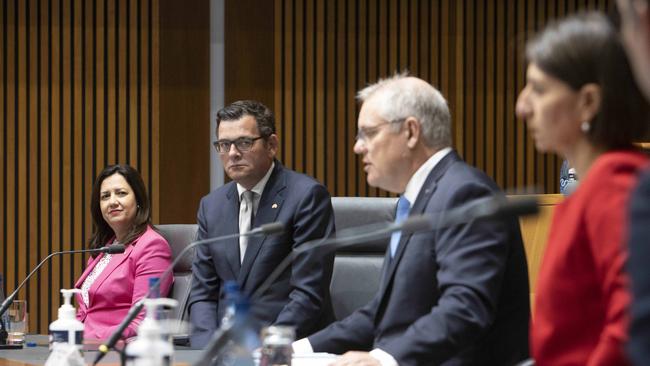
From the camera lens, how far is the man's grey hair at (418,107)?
2.89 meters

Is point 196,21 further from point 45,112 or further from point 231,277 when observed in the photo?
point 231,277

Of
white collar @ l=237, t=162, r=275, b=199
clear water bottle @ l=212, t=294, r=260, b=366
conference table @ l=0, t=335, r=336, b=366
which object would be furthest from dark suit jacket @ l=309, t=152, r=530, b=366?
white collar @ l=237, t=162, r=275, b=199

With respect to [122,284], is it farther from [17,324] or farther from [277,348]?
[277,348]

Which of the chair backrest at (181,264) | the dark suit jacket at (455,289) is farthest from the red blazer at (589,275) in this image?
the chair backrest at (181,264)

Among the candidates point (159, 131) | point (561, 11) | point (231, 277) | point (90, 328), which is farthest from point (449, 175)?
point (561, 11)

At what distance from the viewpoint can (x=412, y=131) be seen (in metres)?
2.90

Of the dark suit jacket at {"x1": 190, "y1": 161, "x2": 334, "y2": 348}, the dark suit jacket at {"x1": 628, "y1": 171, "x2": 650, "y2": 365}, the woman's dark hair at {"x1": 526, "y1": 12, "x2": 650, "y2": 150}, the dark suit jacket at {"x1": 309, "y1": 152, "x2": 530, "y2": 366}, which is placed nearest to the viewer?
the dark suit jacket at {"x1": 628, "y1": 171, "x2": 650, "y2": 365}

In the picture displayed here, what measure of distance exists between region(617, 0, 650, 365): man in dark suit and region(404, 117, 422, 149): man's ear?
1.73m

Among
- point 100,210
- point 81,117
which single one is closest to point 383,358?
point 100,210

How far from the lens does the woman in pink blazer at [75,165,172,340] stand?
4680 millimetres

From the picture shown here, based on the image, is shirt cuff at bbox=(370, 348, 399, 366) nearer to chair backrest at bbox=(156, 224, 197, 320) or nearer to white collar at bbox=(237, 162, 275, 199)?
white collar at bbox=(237, 162, 275, 199)

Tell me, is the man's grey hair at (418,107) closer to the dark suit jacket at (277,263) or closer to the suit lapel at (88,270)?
the dark suit jacket at (277,263)

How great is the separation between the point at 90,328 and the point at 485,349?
7.93 ft

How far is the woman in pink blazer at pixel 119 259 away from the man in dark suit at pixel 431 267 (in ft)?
5.73
